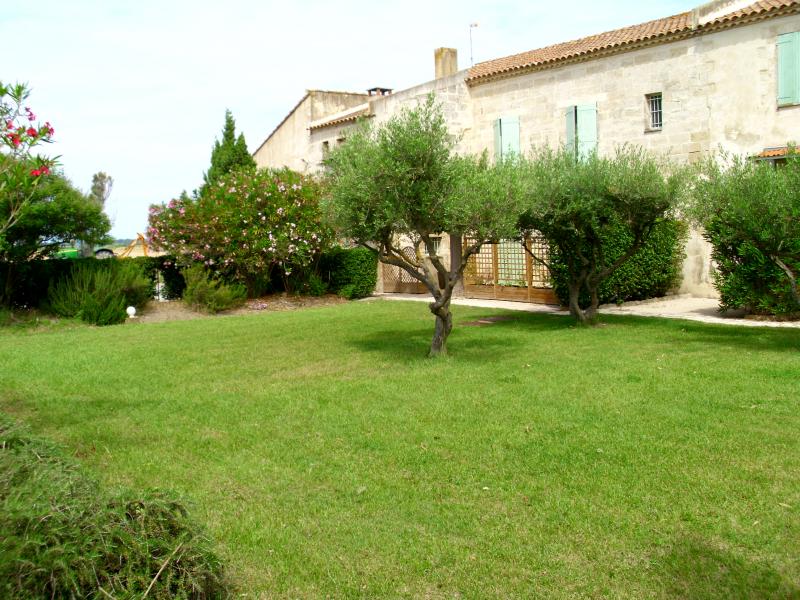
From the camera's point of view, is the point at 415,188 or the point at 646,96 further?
the point at 646,96

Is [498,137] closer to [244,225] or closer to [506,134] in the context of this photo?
[506,134]

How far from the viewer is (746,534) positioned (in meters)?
4.45

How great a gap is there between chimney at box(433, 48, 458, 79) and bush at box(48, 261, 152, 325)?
13.6 meters

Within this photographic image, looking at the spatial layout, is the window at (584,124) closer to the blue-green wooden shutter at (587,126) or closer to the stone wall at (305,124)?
the blue-green wooden shutter at (587,126)

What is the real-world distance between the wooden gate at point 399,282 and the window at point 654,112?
7.74 metres

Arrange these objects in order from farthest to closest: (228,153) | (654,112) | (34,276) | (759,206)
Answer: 1. (228,153)
2. (654,112)
3. (34,276)
4. (759,206)

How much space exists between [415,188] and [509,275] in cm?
1071

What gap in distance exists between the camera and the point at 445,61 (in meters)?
26.7

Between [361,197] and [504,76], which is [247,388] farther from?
[504,76]

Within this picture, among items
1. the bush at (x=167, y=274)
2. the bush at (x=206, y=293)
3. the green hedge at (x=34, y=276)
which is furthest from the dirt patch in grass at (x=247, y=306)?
the green hedge at (x=34, y=276)

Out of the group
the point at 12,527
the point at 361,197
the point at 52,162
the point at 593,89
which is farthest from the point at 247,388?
the point at 593,89

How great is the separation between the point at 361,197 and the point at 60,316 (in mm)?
10957

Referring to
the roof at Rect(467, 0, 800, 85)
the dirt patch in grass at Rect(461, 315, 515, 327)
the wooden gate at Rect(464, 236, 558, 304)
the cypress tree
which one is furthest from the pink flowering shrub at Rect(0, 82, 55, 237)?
the cypress tree

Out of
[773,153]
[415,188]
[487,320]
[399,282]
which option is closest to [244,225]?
[399,282]
